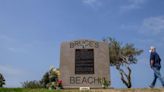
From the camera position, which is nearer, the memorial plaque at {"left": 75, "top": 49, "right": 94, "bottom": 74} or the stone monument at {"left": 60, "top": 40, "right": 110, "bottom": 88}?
the stone monument at {"left": 60, "top": 40, "right": 110, "bottom": 88}

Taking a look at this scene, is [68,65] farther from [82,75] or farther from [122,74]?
[122,74]

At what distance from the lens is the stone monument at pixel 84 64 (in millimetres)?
26750

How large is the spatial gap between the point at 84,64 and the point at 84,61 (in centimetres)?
24

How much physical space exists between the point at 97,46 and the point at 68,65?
258 centimetres

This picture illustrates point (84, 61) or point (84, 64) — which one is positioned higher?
point (84, 61)

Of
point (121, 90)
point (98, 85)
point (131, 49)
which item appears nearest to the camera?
point (121, 90)

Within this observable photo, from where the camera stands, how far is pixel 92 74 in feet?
88.3

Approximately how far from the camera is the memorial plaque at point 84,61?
1065 inches

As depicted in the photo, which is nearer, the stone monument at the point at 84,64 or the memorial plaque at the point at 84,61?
the stone monument at the point at 84,64

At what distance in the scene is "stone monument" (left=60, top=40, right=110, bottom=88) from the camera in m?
26.8

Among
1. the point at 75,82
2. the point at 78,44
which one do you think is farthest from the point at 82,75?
the point at 78,44

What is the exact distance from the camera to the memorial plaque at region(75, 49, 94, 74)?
88.8 ft

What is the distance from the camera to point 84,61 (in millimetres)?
27328

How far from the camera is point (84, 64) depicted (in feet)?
89.4
